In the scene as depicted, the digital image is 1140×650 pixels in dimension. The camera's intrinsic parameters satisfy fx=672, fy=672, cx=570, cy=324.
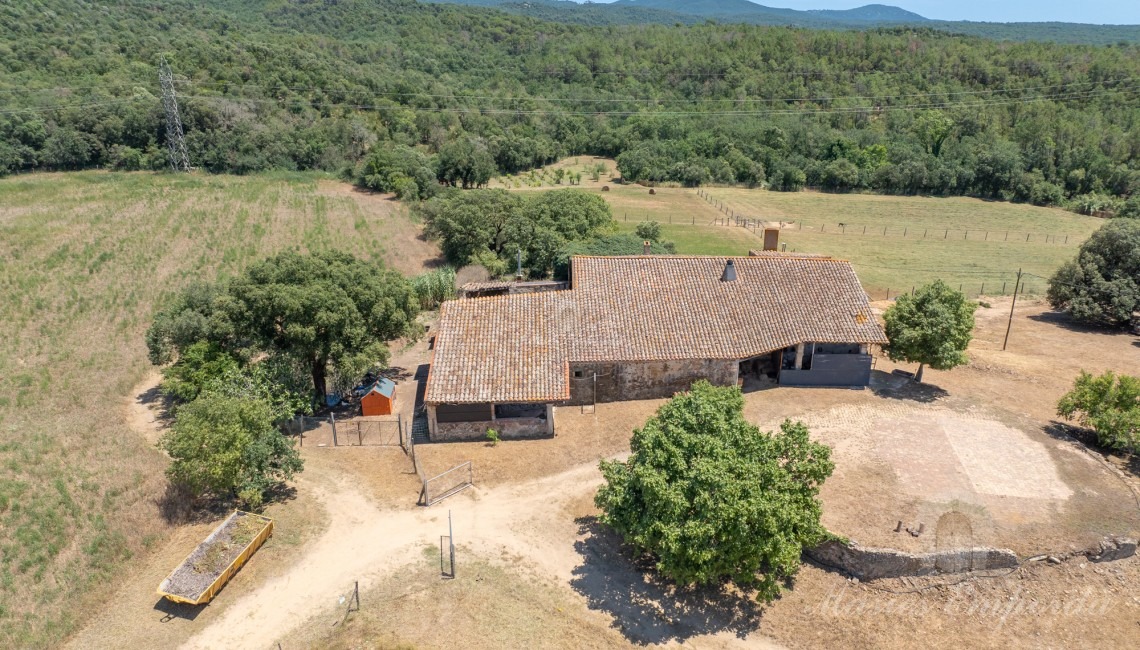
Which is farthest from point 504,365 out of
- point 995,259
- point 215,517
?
point 995,259

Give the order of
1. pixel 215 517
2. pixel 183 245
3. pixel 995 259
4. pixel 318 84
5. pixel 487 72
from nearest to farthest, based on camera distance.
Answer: pixel 215 517 → pixel 183 245 → pixel 995 259 → pixel 318 84 → pixel 487 72

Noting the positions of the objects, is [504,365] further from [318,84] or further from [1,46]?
[1,46]

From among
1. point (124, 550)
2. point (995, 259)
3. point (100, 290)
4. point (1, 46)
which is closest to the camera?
point (124, 550)

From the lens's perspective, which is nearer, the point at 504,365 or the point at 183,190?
the point at 504,365

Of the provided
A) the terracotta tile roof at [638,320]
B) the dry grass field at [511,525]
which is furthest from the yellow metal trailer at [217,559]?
the terracotta tile roof at [638,320]

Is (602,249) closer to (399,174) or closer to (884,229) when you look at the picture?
(399,174)

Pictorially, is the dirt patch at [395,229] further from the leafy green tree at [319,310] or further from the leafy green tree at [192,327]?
the leafy green tree at [319,310]
